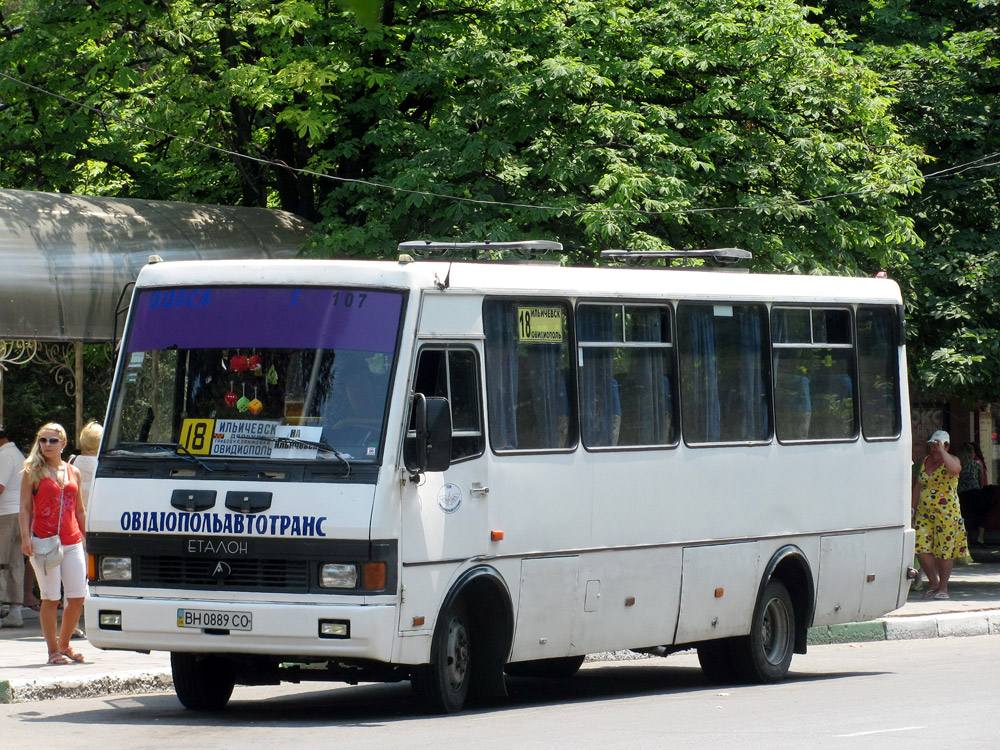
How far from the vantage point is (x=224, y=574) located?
9430mm

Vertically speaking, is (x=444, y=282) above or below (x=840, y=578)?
above

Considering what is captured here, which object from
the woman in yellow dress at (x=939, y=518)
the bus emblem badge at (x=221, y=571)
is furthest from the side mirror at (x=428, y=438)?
the woman in yellow dress at (x=939, y=518)

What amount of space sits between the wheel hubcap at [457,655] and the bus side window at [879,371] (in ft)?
16.0

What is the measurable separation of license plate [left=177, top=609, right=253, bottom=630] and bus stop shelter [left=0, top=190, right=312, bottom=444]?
19.6 ft

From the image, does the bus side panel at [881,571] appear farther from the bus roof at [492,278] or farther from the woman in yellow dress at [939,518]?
the woman in yellow dress at [939,518]

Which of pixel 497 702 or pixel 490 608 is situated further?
pixel 497 702

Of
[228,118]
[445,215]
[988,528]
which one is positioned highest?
[228,118]

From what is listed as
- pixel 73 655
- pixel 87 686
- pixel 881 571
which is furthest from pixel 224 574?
pixel 881 571

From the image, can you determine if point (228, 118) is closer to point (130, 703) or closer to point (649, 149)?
point (649, 149)

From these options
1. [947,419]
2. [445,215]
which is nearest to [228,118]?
[445,215]

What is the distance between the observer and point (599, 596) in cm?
1098

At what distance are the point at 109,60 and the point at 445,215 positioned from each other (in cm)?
453

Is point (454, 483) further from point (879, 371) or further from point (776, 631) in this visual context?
point (879, 371)

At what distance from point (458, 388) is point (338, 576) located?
4.91 ft
